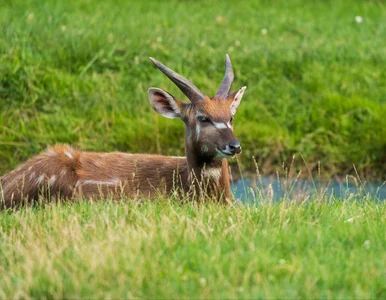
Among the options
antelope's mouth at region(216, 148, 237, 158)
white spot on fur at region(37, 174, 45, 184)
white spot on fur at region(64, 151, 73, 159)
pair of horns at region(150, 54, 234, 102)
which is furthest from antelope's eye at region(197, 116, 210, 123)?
white spot on fur at region(37, 174, 45, 184)

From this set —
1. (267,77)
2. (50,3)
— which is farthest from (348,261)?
(50,3)

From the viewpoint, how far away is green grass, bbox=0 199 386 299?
226 inches

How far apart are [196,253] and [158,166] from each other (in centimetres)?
381

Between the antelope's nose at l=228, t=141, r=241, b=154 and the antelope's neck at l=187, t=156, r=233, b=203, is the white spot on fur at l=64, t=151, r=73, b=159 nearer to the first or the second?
the antelope's neck at l=187, t=156, r=233, b=203

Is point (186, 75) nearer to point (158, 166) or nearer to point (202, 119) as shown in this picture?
point (158, 166)

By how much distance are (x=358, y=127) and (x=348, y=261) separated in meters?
7.22

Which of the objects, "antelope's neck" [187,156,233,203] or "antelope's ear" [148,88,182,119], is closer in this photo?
"antelope's neck" [187,156,233,203]

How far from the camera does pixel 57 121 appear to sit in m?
13.2

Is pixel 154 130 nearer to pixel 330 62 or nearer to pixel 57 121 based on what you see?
pixel 57 121

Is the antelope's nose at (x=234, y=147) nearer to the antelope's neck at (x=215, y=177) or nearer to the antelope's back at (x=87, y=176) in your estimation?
the antelope's neck at (x=215, y=177)

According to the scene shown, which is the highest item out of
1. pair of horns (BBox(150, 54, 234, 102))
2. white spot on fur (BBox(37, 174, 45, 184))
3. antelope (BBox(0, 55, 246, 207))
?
pair of horns (BBox(150, 54, 234, 102))

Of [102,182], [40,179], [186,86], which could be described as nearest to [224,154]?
[186,86]

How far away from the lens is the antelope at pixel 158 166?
9438 millimetres

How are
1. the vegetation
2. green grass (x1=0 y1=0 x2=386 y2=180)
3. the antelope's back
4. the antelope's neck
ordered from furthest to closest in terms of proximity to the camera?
green grass (x1=0 y1=0 x2=386 y2=180) < the antelope's back < the antelope's neck < the vegetation
